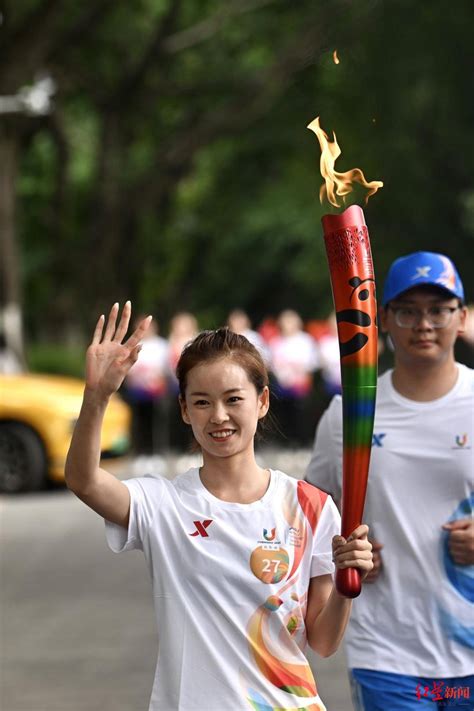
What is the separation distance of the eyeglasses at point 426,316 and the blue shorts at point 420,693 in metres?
0.93

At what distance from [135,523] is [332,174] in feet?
2.77

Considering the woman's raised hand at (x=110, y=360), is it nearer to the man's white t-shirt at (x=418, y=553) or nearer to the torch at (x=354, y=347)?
the torch at (x=354, y=347)

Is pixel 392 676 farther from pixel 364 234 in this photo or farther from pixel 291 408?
pixel 291 408

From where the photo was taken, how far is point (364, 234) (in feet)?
11.0

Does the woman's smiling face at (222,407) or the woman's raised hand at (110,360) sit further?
the woman's smiling face at (222,407)

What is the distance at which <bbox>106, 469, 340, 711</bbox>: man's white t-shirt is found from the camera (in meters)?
3.51

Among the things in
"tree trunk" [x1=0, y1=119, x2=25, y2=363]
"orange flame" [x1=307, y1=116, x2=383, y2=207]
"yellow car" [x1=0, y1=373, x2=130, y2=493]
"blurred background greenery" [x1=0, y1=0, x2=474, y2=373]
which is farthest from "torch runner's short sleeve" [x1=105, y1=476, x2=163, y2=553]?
"tree trunk" [x1=0, y1=119, x2=25, y2=363]

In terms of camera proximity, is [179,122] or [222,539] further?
[179,122]

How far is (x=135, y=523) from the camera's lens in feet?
11.9

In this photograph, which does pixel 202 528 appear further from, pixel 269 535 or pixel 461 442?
pixel 461 442

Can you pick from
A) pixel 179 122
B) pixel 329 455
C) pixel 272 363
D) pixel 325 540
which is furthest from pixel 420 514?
pixel 179 122

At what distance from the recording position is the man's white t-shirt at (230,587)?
3.51 metres

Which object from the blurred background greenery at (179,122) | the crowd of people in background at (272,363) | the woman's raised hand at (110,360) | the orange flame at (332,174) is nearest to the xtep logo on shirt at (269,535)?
the woman's raised hand at (110,360)

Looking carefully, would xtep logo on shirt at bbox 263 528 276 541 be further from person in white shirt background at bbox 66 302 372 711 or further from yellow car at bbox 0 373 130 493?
yellow car at bbox 0 373 130 493
